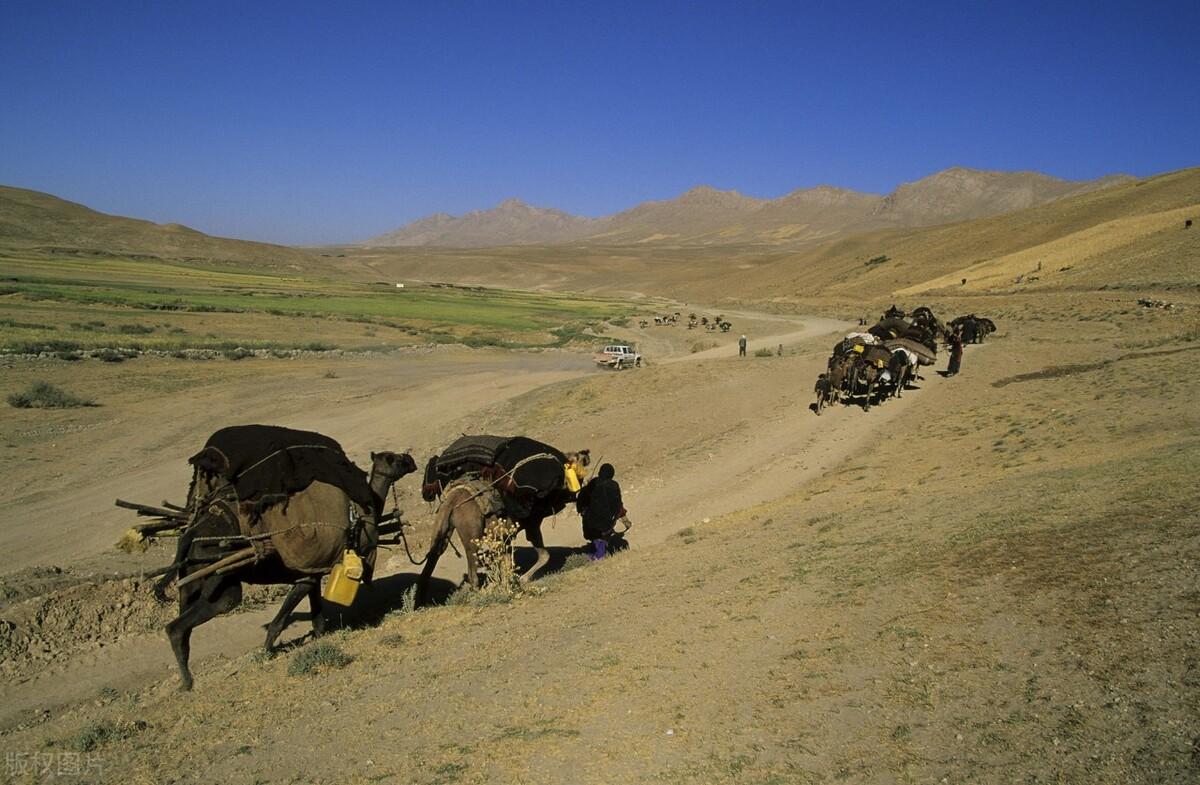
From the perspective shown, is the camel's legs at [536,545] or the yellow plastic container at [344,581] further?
the camel's legs at [536,545]

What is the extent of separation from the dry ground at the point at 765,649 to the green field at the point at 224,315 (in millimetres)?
31165

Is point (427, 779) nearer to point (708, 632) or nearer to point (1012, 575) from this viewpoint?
point (708, 632)

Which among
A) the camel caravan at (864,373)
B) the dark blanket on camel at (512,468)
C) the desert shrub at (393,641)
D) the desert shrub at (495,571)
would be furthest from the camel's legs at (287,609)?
the camel caravan at (864,373)

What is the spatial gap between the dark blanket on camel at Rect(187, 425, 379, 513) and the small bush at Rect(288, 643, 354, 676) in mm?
1855

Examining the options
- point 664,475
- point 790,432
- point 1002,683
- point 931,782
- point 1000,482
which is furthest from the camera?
point 790,432

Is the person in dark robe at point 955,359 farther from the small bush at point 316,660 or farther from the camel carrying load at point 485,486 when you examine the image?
the small bush at point 316,660

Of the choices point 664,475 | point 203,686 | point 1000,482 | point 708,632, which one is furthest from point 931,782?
point 664,475

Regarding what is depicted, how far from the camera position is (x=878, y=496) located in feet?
41.5

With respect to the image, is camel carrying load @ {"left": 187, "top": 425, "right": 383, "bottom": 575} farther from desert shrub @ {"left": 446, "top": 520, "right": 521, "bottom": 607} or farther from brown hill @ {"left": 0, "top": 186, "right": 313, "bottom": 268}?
brown hill @ {"left": 0, "top": 186, "right": 313, "bottom": 268}

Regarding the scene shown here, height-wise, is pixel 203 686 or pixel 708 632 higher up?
pixel 708 632

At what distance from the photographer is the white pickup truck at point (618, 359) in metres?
40.0

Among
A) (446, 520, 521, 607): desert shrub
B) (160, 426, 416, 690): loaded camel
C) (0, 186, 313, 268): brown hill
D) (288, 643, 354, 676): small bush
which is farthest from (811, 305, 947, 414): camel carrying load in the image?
(0, 186, 313, 268): brown hill

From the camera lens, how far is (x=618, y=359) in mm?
40000

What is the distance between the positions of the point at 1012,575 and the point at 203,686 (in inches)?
312
